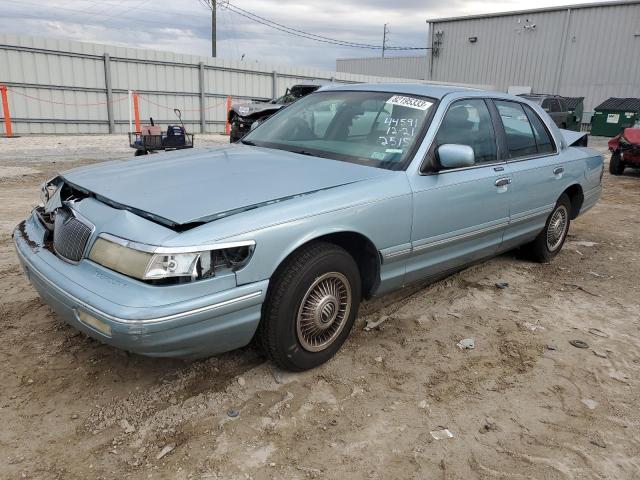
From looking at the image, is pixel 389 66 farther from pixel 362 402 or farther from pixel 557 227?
pixel 362 402

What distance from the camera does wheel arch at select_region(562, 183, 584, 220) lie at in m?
5.13

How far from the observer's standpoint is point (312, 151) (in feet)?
11.7

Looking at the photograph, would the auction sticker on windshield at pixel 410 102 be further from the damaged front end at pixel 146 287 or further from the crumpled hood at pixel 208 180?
the damaged front end at pixel 146 287

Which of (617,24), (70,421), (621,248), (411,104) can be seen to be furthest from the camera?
(617,24)

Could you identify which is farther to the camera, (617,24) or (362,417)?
(617,24)

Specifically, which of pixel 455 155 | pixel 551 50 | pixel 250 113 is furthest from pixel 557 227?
pixel 551 50

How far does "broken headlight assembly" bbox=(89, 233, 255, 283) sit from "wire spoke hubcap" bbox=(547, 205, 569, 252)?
359 cm

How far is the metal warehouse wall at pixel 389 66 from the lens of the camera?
37.0 m

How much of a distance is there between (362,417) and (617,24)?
1147 inches

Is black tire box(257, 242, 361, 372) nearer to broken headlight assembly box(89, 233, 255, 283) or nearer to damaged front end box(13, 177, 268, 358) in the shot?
damaged front end box(13, 177, 268, 358)

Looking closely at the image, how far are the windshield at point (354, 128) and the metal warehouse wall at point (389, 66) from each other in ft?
108

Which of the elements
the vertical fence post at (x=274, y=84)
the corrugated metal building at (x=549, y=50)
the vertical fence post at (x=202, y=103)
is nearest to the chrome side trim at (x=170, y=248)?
the vertical fence post at (x=202, y=103)

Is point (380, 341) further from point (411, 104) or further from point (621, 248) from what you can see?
point (621, 248)

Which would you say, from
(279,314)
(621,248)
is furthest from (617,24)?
(279,314)
